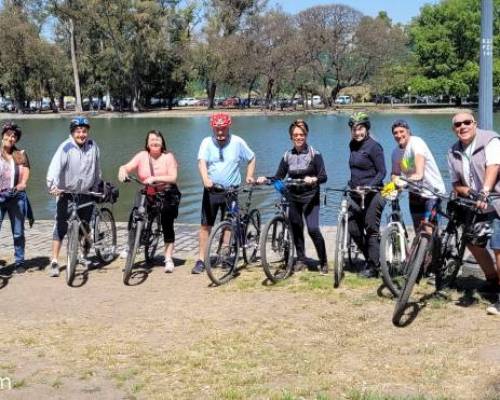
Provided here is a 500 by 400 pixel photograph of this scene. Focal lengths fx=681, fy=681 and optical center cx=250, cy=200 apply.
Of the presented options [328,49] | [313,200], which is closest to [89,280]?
[313,200]

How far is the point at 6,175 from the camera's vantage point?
24.9 ft

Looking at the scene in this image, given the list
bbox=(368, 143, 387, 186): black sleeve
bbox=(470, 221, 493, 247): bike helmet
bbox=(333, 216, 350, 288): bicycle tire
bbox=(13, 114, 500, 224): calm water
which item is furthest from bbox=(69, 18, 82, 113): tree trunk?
bbox=(470, 221, 493, 247): bike helmet

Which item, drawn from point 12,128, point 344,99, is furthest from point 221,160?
point 344,99

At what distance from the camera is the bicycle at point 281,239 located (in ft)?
23.7

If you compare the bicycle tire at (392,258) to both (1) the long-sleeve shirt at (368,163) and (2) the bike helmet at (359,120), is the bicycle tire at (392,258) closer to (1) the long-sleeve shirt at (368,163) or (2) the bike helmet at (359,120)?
(1) the long-sleeve shirt at (368,163)

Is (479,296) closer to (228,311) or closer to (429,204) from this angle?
(429,204)

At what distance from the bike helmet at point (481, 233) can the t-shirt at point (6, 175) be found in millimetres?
4937

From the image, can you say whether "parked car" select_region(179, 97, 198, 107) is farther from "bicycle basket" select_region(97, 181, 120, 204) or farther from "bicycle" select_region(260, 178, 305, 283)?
"bicycle" select_region(260, 178, 305, 283)

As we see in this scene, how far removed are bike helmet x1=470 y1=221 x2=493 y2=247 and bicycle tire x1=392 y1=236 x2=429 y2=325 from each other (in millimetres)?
405

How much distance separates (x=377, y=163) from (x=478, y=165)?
1443mm

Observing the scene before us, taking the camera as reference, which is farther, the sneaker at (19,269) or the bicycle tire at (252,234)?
the sneaker at (19,269)

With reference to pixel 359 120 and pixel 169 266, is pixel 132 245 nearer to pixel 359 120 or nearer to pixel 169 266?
pixel 169 266

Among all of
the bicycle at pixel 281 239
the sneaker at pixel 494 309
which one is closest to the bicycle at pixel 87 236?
the bicycle at pixel 281 239

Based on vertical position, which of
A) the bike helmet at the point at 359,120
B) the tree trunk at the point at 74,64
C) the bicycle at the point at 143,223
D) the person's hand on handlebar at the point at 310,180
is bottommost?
the bicycle at the point at 143,223
